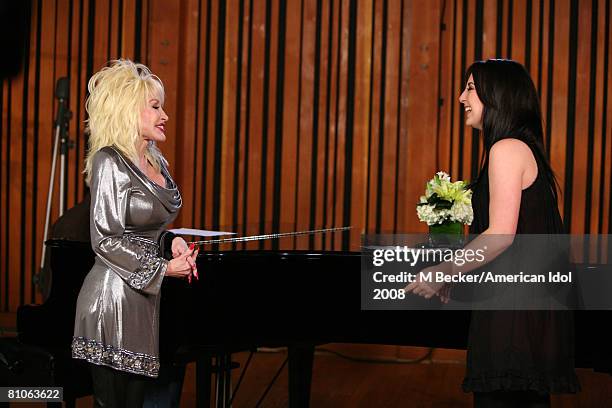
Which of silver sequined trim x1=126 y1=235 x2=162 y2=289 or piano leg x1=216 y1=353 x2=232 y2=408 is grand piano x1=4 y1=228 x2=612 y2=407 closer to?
piano leg x1=216 y1=353 x2=232 y2=408

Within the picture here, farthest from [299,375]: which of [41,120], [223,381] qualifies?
[41,120]

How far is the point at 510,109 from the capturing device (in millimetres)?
2135

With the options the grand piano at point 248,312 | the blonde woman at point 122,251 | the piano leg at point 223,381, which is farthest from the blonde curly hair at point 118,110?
the piano leg at point 223,381


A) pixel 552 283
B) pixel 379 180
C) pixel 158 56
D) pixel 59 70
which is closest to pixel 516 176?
pixel 552 283

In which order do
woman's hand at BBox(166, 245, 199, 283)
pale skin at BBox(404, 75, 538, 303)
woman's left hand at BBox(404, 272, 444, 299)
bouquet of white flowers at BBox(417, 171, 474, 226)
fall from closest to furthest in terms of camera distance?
pale skin at BBox(404, 75, 538, 303) < woman's hand at BBox(166, 245, 199, 283) < woman's left hand at BBox(404, 272, 444, 299) < bouquet of white flowers at BBox(417, 171, 474, 226)

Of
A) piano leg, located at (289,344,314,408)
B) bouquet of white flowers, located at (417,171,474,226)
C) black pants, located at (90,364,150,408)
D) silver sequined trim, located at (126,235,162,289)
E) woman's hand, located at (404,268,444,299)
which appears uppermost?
bouquet of white flowers, located at (417,171,474,226)

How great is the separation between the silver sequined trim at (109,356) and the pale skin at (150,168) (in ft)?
0.76

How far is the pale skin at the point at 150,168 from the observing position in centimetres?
218

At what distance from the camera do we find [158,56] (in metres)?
5.87

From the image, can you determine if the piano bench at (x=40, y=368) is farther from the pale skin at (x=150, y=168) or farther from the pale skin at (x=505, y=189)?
the pale skin at (x=505, y=189)

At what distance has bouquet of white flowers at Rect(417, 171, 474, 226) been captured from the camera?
274 cm

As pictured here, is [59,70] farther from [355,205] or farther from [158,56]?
[355,205]

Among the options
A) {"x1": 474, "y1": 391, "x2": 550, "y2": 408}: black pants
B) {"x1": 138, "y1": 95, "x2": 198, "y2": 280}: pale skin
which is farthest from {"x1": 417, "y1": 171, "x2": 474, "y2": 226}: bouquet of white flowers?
{"x1": 138, "y1": 95, "x2": 198, "y2": 280}: pale skin

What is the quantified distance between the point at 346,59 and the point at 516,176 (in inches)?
151
